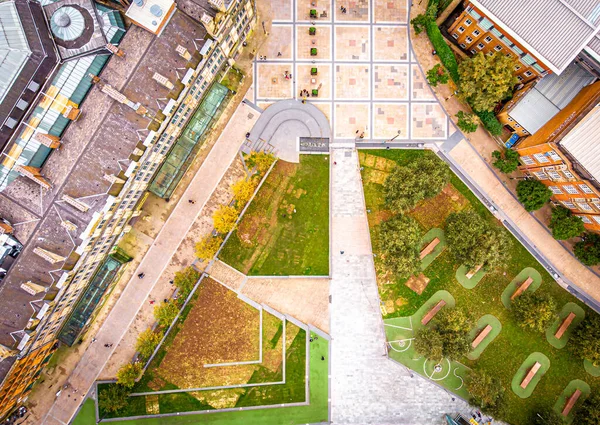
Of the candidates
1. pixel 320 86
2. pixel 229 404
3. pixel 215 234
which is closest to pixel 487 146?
pixel 320 86

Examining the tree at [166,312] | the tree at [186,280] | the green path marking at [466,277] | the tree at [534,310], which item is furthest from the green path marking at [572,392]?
the tree at [166,312]

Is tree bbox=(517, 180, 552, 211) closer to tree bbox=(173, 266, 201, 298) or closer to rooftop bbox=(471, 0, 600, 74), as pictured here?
rooftop bbox=(471, 0, 600, 74)

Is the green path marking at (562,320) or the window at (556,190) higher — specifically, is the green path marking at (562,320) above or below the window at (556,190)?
below

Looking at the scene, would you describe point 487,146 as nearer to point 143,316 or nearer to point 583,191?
point 583,191

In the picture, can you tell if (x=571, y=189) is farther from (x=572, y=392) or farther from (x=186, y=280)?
(x=186, y=280)

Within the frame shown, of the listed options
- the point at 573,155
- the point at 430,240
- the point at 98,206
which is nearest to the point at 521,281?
the point at 430,240

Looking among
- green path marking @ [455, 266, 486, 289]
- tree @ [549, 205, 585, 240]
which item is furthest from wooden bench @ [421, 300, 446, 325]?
tree @ [549, 205, 585, 240]

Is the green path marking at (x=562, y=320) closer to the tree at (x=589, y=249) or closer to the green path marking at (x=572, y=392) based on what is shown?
the green path marking at (x=572, y=392)
